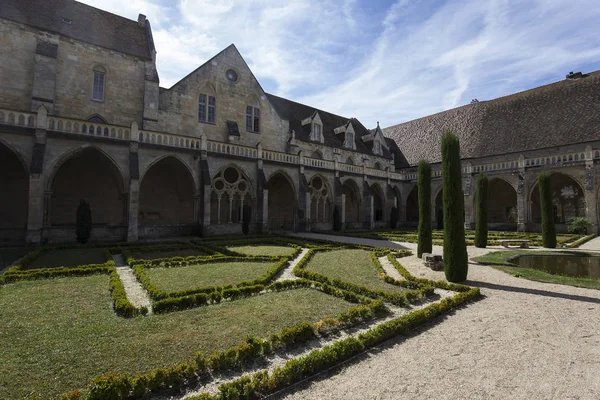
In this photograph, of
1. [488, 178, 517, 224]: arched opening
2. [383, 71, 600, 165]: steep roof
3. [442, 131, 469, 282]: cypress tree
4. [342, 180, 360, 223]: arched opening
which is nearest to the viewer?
[442, 131, 469, 282]: cypress tree

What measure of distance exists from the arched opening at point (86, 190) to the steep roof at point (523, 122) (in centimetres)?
2632

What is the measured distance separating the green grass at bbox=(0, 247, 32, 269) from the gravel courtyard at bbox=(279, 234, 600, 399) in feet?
38.6

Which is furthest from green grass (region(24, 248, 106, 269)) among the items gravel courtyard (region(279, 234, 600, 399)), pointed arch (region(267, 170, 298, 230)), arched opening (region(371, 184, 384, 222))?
arched opening (region(371, 184, 384, 222))

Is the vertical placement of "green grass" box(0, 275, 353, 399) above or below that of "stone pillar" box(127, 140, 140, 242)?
below

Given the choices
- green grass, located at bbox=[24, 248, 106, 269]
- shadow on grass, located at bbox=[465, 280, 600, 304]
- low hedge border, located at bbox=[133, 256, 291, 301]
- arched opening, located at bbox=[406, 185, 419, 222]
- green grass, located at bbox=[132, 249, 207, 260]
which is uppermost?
arched opening, located at bbox=[406, 185, 419, 222]

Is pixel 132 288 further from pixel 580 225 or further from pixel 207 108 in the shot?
pixel 580 225

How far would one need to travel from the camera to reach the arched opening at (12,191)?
1767 centimetres

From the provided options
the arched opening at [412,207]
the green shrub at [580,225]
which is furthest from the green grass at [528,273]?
the arched opening at [412,207]

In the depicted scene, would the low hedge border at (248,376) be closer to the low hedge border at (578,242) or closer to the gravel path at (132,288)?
the gravel path at (132,288)

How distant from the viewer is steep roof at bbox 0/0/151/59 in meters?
19.2

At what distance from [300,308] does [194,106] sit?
2113cm

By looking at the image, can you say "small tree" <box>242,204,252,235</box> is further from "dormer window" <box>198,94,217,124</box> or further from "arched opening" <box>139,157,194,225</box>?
"dormer window" <box>198,94,217,124</box>

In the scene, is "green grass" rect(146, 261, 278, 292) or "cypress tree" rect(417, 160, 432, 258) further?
"cypress tree" rect(417, 160, 432, 258)

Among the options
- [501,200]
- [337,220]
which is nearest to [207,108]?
[337,220]
